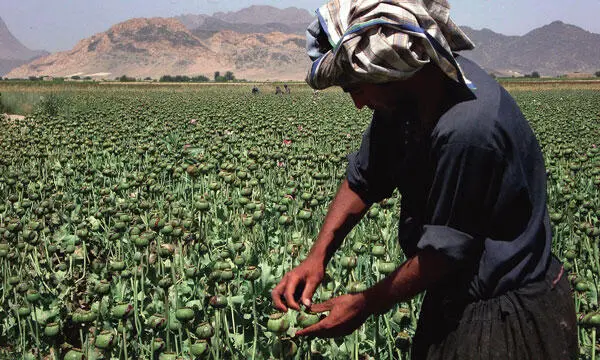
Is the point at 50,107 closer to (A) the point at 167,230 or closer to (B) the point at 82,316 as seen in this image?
(A) the point at 167,230

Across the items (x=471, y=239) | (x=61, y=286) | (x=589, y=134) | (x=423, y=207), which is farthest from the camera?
(x=589, y=134)

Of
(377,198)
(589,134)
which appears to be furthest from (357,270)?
(589,134)

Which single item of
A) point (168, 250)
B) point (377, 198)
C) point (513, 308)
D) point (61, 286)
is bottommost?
point (61, 286)

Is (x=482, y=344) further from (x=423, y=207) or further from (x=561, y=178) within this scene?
(x=561, y=178)

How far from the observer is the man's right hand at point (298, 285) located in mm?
2137

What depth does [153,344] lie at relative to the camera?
8.11 feet

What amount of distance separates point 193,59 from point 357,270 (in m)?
195

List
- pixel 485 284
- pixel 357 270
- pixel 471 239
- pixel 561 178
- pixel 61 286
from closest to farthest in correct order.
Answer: pixel 471 239
pixel 485 284
pixel 61 286
pixel 357 270
pixel 561 178

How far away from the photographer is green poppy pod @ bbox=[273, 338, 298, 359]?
2.10 meters

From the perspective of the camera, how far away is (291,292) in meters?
2.15

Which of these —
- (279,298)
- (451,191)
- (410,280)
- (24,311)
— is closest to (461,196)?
(451,191)

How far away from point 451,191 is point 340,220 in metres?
0.79

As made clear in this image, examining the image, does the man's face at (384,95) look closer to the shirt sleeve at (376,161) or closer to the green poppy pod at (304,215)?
the shirt sleeve at (376,161)

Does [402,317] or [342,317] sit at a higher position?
[342,317]
